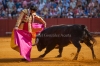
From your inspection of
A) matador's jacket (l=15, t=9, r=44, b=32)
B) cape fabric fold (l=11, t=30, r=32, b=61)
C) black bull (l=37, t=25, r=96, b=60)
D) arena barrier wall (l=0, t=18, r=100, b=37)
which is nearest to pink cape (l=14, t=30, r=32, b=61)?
cape fabric fold (l=11, t=30, r=32, b=61)

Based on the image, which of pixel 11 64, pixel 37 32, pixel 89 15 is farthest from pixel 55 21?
pixel 11 64

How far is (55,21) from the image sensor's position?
17.4 m

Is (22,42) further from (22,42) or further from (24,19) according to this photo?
(24,19)

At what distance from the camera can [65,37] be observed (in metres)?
→ 8.76

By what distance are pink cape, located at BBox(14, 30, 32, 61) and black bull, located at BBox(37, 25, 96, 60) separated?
33.3 inches

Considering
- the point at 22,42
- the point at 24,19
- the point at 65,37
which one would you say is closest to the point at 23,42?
the point at 22,42

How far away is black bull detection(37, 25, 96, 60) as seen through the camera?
8.46 m

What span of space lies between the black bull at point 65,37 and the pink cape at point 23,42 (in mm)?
846

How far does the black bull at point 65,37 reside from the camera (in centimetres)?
846

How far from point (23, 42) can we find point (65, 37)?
3.85 feet

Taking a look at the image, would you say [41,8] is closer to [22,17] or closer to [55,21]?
[55,21]

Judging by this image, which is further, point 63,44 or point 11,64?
point 63,44

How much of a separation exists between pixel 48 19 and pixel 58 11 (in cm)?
92

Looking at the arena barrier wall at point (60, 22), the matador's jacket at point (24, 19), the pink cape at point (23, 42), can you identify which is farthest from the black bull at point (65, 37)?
the arena barrier wall at point (60, 22)
